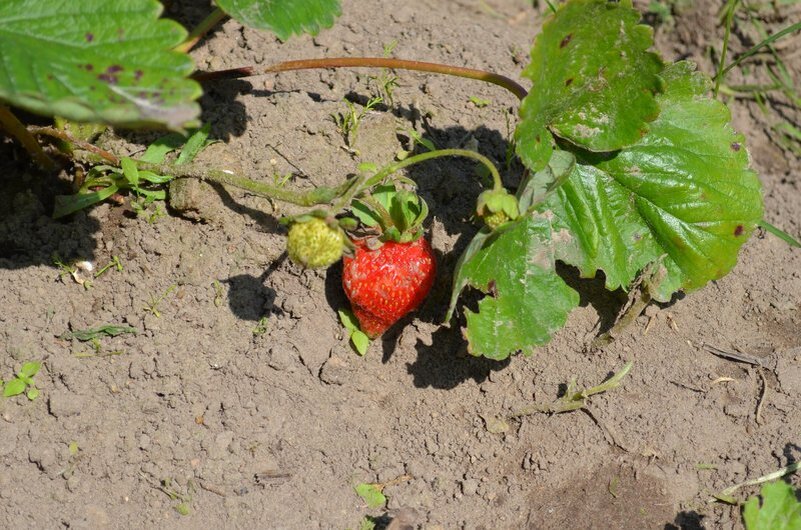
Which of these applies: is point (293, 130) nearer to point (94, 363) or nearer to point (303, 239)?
point (303, 239)

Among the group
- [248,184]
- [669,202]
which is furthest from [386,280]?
[669,202]

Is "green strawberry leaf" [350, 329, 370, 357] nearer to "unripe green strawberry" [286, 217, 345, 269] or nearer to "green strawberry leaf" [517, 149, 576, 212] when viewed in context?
"unripe green strawberry" [286, 217, 345, 269]

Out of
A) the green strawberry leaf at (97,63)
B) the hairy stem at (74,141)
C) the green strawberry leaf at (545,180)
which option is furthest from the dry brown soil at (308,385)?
the green strawberry leaf at (97,63)

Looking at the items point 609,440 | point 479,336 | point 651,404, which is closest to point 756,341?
point 651,404

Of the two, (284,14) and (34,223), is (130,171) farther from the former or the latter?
(284,14)

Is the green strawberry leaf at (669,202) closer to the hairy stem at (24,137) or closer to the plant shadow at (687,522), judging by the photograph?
the plant shadow at (687,522)
